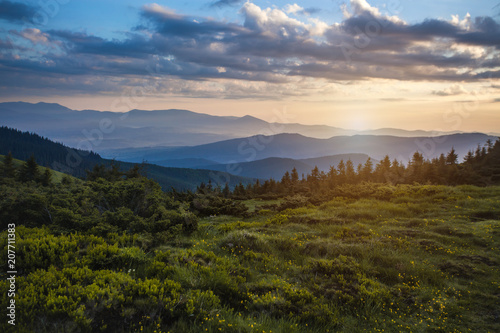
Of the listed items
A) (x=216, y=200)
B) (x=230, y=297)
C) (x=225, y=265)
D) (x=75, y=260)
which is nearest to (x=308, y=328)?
(x=230, y=297)

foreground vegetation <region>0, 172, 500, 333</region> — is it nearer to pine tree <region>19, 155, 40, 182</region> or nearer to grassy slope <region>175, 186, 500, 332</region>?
grassy slope <region>175, 186, 500, 332</region>

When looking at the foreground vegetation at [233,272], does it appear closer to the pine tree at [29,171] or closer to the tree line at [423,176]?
the tree line at [423,176]

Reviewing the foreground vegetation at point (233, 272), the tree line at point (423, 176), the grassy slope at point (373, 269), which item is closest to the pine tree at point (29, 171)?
the tree line at point (423, 176)

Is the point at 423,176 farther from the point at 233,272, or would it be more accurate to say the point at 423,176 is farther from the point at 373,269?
the point at 233,272

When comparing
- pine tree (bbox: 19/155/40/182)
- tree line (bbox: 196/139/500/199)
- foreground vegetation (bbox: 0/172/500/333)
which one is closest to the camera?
foreground vegetation (bbox: 0/172/500/333)

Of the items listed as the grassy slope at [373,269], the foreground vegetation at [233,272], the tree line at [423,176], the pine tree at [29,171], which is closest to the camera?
the foreground vegetation at [233,272]

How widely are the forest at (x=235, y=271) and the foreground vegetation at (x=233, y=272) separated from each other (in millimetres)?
30

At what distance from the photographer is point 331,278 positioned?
23.6 ft

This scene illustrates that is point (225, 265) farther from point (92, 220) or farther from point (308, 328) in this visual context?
point (92, 220)

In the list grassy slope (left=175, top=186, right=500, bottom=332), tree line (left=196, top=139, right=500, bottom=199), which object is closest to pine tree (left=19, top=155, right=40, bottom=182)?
tree line (left=196, top=139, right=500, bottom=199)

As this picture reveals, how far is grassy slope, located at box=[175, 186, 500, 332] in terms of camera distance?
225 inches

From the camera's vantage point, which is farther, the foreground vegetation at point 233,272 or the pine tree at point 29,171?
the pine tree at point 29,171

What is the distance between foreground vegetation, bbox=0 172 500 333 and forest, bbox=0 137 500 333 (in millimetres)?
30

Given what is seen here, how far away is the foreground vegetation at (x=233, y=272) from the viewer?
5043 millimetres
